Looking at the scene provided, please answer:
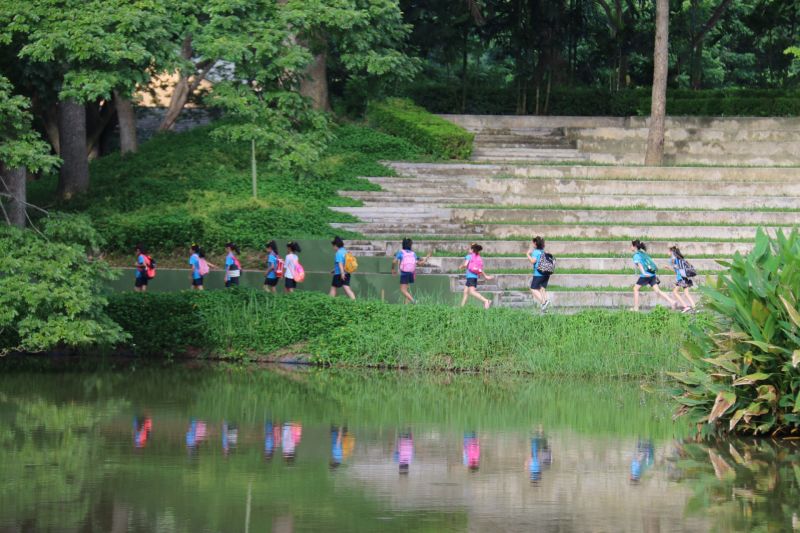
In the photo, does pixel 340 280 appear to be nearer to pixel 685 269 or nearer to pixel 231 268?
pixel 231 268

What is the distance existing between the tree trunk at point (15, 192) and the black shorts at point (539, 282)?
8654 mm

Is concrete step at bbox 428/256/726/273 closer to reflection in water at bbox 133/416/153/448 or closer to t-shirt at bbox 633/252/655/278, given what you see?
t-shirt at bbox 633/252/655/278

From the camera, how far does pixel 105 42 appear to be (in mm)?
19344

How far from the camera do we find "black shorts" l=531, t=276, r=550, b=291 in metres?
24.1

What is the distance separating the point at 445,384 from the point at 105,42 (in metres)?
6.73

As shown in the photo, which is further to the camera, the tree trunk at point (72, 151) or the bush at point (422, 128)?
the bush at point (422, 128)

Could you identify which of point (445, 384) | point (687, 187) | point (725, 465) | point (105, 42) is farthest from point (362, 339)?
point (687, 187)

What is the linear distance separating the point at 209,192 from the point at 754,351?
17.4m

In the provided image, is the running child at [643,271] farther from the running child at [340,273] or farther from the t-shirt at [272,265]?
the t-shirt at [272,265]

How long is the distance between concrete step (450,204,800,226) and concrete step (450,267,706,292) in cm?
299

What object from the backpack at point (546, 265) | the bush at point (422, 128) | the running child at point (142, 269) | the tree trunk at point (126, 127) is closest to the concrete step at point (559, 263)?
the backpack at point (546, 265)

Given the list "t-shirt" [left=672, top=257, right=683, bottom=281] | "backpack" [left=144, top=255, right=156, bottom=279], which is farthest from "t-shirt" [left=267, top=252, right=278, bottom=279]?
"t-shirt" [left=672, top=257, right=683, bottom=281]

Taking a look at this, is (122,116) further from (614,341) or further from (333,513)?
(333,513)

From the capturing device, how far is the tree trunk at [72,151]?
2997 cm
